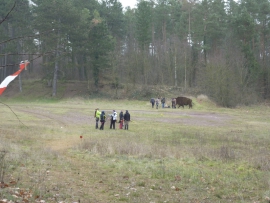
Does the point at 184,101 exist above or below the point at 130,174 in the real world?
above

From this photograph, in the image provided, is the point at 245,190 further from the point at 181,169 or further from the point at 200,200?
the point at 181,169

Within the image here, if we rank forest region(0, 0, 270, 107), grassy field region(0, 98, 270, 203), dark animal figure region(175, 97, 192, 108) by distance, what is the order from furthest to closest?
forest region(0, 0, 270, 107) → dark animal figure region(175, 97, 192, 108) → grassy field region(0, 98, 270, 203)

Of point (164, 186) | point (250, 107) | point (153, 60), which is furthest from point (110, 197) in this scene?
point (153, 60)

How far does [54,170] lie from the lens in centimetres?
1110

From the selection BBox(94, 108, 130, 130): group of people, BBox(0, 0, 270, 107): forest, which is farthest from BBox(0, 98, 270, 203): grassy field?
BBox(0, 0, 270, 107): forest

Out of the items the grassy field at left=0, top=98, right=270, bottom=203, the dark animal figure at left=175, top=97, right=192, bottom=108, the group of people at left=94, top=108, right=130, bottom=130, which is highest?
the dark animal figure at left=175, top=97, right=192, bottom=108

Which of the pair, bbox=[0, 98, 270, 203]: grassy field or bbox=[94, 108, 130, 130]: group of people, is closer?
bbox=[0, 98, 270, 203]: grassy field

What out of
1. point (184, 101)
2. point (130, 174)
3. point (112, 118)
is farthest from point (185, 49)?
point (130, 174)

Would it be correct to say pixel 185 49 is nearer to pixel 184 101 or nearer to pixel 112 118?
pixel 184 101

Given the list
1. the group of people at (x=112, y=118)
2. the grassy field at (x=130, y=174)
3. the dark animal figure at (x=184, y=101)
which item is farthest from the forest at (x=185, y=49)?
the grassy field at (x=130, y=174)

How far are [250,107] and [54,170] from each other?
4390cm

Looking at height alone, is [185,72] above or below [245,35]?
below

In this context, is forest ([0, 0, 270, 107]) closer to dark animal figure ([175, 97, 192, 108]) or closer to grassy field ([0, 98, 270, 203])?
dark animal figure ([175, 97, 192, 108])

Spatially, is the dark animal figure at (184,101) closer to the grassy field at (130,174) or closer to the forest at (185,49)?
the forest at (185,49)
